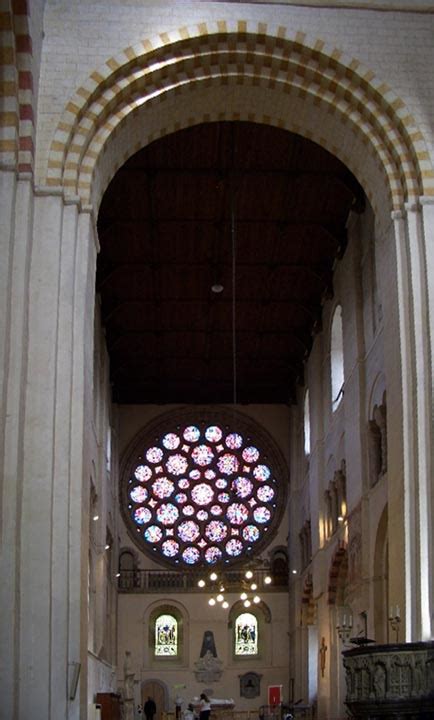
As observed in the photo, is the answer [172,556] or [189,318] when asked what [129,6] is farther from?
[172,556]

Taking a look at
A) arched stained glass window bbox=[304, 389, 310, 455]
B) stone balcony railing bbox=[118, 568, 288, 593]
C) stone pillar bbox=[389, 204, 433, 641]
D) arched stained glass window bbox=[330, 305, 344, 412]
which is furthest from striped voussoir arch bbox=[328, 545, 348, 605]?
stone pillar bbox=[389, 204, 433, 641]

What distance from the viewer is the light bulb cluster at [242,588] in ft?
92.5

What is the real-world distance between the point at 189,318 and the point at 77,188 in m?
14.0

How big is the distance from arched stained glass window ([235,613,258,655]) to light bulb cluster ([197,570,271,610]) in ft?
1.47

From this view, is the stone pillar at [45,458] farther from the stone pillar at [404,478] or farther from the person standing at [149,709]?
the person standing at [149,709]

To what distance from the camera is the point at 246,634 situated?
33.5 metres

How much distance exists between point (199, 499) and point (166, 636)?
4.22 m

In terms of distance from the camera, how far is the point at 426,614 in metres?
13.1

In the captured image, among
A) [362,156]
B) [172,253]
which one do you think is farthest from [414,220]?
[172,253]

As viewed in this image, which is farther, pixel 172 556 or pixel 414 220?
pixel 172 556

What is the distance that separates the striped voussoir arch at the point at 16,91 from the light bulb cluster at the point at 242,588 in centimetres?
1603

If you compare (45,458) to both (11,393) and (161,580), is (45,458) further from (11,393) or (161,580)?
(161,580)

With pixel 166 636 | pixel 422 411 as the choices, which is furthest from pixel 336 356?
pixel 166 636

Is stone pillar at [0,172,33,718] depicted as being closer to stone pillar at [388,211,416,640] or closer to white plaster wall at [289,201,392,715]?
stone pillar at [388,211,416,640]
